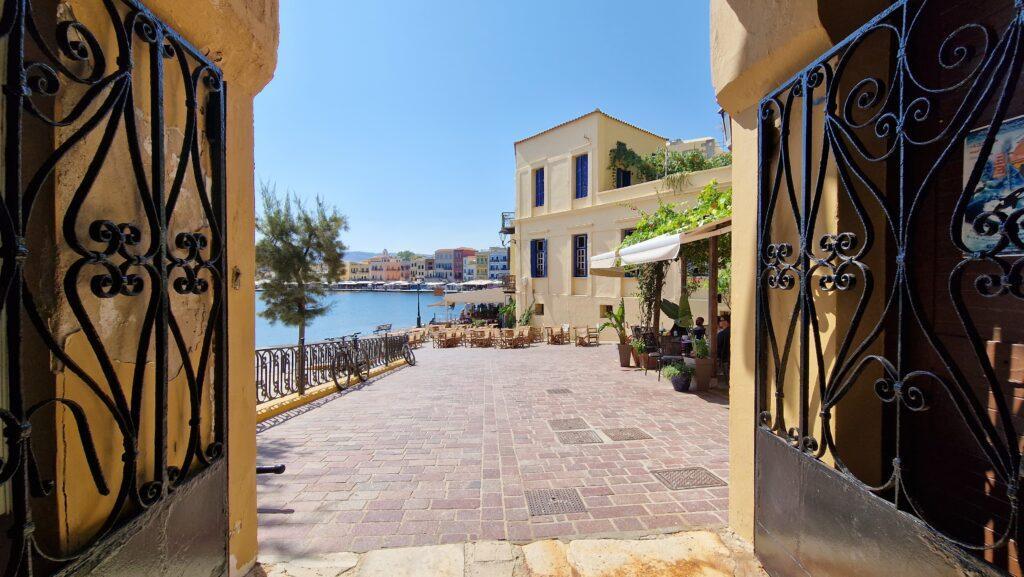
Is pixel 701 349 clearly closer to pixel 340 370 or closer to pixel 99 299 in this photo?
pixel 340 370

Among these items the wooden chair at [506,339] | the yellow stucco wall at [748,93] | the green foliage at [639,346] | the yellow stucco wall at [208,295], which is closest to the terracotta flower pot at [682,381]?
the green foliage at [639,346]

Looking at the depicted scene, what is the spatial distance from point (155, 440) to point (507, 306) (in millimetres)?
24819

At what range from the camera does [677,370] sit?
7.79 metres

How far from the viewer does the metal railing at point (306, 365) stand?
26.1 ft

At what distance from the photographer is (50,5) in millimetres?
1348

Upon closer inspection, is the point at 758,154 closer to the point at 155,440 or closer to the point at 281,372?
the point at 155,440

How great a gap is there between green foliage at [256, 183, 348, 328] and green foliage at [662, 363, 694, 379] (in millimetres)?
9986

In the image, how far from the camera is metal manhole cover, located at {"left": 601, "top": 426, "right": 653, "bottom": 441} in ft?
17.2

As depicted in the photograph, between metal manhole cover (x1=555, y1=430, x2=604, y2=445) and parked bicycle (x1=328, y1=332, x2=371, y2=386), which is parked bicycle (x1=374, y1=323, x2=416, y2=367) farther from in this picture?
metal manhole cover (x1=555, y1=430, x2=604, y2=445)

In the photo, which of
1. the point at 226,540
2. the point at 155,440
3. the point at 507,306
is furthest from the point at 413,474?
the point at 507,306

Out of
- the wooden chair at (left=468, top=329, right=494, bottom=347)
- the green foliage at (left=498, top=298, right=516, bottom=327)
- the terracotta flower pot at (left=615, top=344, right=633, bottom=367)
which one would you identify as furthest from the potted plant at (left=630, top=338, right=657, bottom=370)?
the green foliage at (left=498, top=298, right=516, bottom=327)

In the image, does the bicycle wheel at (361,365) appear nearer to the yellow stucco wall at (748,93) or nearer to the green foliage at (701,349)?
the green foliage at (701,349)

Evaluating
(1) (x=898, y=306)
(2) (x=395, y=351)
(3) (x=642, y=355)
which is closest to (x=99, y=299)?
(1) (x=898, y=306)

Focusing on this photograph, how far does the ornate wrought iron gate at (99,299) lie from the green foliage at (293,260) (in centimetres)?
1194
